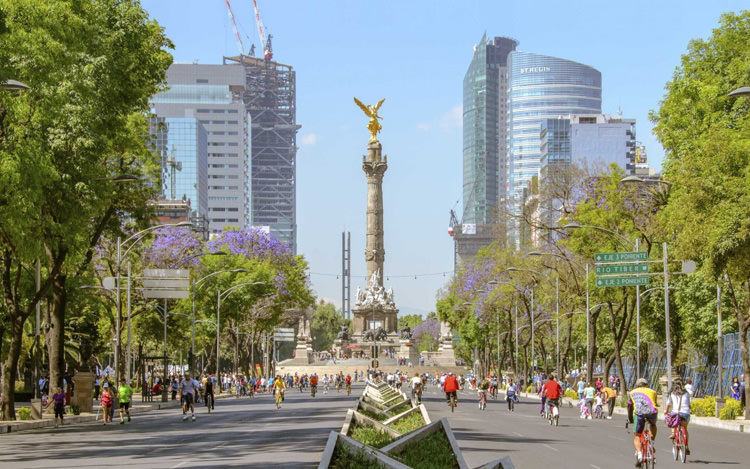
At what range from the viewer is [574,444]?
27516 mm

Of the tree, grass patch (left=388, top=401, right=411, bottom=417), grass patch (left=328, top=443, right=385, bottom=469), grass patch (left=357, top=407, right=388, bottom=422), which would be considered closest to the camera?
grass patch (left=328, top=443, right=385, bottom=469)

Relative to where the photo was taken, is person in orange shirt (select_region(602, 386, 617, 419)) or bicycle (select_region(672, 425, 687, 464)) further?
person in orange shirt (select_region(602, 386, 617, 419))

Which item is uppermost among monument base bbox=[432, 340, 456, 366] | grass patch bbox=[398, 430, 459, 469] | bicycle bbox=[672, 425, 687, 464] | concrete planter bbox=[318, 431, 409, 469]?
concrete planter bbox=[318, 431, 409, 469]

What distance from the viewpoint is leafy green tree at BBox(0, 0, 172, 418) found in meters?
30.4

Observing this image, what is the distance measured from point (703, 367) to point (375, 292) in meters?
60.9

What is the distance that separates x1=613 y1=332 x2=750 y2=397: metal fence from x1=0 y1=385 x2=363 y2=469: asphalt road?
29.2 m

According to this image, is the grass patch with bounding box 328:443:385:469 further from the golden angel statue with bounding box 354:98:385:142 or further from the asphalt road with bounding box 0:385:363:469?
the golden angel statue with bounding box 354:98:385:142

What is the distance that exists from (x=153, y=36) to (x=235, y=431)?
16.5m

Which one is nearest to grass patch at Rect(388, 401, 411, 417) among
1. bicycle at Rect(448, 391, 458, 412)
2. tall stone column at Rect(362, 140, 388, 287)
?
bicycle at Rect(448, 391, 458, 412)

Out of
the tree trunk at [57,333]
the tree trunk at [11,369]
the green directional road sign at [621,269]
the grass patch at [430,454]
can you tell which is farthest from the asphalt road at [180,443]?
the green directional road sign at [621,269]

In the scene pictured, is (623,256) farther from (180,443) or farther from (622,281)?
(180,443)

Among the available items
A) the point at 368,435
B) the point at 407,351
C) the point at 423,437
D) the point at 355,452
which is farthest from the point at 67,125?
the point at 407,351

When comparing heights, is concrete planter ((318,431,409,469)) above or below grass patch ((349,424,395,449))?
above

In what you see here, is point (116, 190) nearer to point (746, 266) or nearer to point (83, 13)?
point (83, 13)
